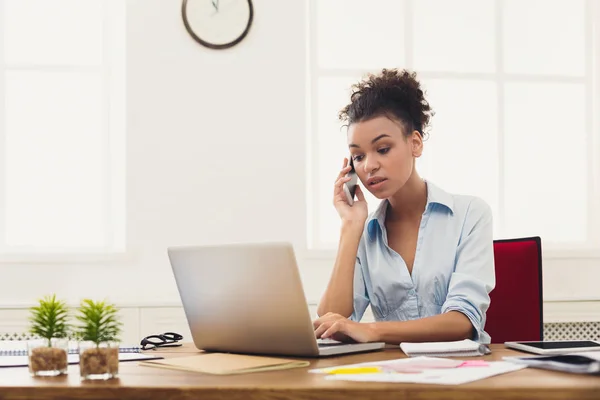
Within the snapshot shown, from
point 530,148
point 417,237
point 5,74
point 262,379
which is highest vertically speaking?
point 5,74

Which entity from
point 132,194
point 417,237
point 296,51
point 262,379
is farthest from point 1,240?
point 262,379

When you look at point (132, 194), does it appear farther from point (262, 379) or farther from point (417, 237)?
point (262, 379)

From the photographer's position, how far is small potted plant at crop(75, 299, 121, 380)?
1.15 m

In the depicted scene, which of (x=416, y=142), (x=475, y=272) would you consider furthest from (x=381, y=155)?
(x=475, y=272)

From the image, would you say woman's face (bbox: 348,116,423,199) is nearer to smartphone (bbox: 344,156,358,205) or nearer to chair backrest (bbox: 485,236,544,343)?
smartphone (bbox: 344,156,358,205)

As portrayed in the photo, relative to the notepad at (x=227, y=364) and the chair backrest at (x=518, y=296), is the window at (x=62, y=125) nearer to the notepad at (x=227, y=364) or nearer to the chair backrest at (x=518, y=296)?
the chair backrest at (x=518, y=296)

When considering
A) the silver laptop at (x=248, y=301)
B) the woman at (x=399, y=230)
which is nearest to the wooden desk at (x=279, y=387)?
the silver laptop at (x=248, y=301)

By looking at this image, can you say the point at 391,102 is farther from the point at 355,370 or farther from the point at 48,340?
the point at 48,340

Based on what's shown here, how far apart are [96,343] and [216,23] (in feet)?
7.79

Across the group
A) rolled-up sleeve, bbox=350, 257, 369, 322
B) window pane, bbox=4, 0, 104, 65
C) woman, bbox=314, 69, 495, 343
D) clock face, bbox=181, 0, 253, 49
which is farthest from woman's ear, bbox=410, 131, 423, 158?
window pane, bbox=4, 0, 104, 65

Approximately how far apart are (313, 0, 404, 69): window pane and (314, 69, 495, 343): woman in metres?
1.39

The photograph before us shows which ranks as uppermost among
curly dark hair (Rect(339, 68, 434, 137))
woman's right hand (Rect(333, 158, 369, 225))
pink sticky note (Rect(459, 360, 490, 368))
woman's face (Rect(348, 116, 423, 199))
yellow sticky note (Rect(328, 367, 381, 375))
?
curly dark hair (Rect(339, 68, 434, 137))

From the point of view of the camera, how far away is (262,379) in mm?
1138

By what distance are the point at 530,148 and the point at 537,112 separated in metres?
0.17
